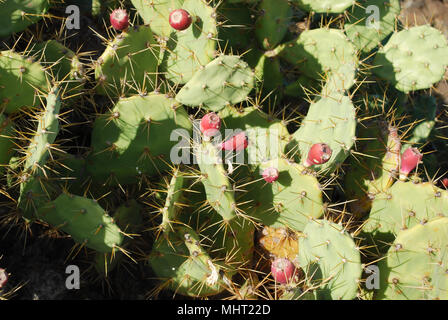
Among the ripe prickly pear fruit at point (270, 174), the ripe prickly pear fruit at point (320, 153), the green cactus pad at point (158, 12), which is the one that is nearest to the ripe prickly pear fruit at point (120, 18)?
the green cactus pad at point (158, 12)

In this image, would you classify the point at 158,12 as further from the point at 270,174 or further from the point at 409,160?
the point at 409,160

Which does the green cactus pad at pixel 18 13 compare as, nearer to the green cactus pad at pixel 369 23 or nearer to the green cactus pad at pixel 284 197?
the green cactus pad at pixel 284 197

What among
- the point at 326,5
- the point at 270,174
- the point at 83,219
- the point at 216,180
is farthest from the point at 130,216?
the point at 326,5

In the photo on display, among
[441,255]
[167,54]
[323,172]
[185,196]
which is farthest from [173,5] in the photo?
[441,255]

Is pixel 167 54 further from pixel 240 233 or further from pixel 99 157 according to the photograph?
pixel 240 233
